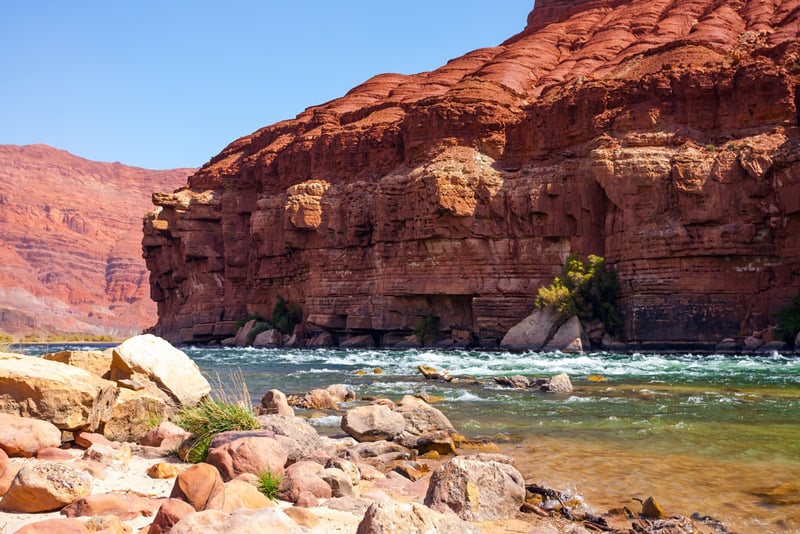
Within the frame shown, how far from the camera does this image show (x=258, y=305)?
6525 cm

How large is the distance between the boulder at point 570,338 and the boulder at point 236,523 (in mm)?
34451

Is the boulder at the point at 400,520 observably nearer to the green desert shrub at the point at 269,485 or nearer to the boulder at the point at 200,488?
the boulder at the point at 200,488

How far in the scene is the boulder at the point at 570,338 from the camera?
1511 inches

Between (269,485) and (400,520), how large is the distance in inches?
90.3

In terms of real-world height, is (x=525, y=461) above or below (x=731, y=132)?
below

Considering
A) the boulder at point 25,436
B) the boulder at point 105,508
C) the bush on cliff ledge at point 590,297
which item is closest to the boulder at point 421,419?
the boulder at point 25,436

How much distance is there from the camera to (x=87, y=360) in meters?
11.7

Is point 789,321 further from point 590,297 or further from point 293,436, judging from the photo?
point 293,436

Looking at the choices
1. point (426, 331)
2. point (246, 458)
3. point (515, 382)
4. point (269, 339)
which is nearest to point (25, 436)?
point (246, 458)

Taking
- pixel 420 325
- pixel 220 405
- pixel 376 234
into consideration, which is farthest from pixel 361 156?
pixel 220 405

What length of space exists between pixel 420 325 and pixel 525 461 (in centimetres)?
3845

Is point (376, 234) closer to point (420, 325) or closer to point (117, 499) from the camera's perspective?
point (420, 325)

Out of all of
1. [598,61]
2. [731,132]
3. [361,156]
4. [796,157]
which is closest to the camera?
[796,157]

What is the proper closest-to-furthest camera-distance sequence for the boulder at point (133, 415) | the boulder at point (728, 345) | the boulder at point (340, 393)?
the boulder at point (133, 415) → the boulder at point (340, 393) → the boulder at point (728, 345)
